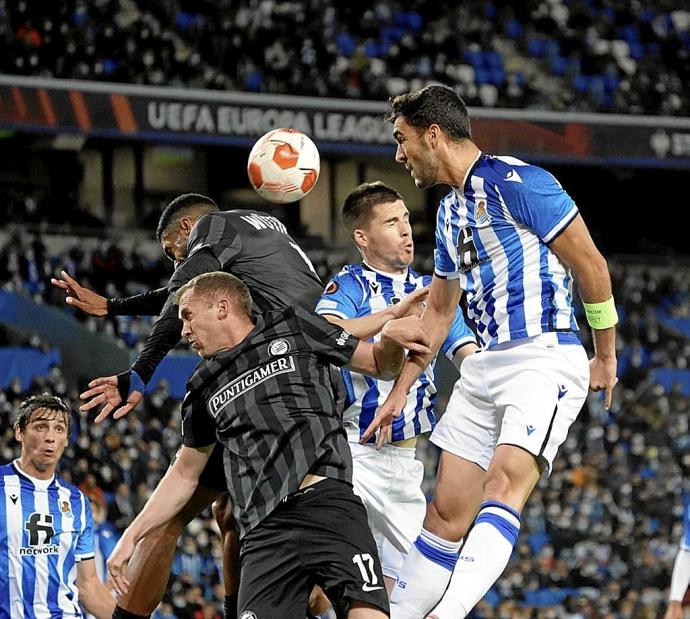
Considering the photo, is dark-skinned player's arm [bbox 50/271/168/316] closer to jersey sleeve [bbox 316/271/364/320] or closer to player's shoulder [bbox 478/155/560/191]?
jersey sleeve [bbox 316/271/364/320]

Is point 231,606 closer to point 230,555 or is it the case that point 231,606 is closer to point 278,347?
point 230,555

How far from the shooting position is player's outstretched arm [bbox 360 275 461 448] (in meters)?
5.44

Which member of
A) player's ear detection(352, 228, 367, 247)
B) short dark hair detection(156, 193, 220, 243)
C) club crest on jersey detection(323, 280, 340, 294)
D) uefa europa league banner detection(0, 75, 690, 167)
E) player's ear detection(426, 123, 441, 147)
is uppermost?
uefa europa league banner detection(0, 75, 690, 167)

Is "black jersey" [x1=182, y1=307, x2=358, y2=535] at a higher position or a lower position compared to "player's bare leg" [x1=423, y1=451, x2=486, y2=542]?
higher

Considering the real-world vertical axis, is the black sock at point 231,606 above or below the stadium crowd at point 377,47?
below

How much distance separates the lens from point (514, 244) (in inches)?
204

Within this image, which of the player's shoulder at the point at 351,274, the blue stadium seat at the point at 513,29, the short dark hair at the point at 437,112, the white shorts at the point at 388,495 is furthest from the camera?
the blue stadium seat at the point at 513,29

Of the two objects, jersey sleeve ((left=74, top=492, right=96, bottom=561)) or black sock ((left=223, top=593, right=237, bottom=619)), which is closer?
black sock ((left=223, top=593, right=237, bottom=619))

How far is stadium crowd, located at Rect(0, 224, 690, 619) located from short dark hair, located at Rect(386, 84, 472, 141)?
821 cm

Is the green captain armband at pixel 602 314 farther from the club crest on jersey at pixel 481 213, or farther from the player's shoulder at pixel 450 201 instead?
the player's shoulder at pixel 450 201

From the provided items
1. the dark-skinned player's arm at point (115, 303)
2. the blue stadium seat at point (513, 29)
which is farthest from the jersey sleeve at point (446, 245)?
the blue stadium seat at point (513, 29)

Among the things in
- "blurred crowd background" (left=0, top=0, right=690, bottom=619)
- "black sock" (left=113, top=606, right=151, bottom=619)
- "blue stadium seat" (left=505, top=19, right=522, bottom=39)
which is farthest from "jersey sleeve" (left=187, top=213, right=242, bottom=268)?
"blue stadium seat" (left=505, top=19, right=522, bottom=39)

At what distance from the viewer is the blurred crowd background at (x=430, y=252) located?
47.8ft

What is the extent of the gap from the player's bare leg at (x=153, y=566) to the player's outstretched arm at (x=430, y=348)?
837 millimetres
